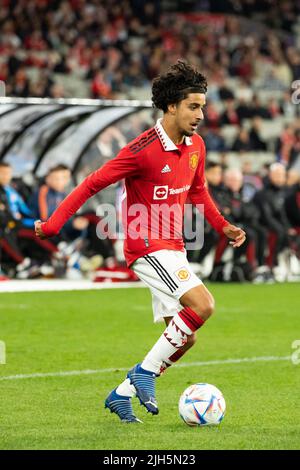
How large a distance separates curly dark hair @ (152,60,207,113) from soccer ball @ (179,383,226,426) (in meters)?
1.92

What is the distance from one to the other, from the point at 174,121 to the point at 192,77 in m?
0.31

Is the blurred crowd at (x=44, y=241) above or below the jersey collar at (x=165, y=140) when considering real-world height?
below

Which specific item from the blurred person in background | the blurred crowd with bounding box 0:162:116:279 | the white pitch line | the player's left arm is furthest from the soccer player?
the blurred person in background

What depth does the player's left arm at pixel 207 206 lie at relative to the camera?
8031mm

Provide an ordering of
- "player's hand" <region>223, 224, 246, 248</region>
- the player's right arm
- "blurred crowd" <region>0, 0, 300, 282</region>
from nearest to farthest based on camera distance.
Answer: the player's right arm → "player's hand" <region>223, 224, 246, 248</region> → "blurred crowd" <region>0, 0, 300, 282</region>

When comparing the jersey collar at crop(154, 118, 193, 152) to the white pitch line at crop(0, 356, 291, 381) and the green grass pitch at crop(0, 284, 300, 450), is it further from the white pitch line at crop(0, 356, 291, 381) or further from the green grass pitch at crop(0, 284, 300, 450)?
the white pitch line at crop(0, 356, 291, 381)

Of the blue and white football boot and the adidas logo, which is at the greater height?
the adidas logo

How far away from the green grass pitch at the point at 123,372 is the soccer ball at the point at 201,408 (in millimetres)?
70

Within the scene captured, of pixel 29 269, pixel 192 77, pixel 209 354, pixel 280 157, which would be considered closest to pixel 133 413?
pixel 192 77

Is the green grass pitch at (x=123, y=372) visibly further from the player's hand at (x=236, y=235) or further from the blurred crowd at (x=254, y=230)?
the blurred crowd at (x=254, y=230)

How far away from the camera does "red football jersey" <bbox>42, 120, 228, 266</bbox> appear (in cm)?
761

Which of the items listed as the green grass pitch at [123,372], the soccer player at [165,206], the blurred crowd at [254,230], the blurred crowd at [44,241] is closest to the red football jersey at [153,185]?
the soccer player at [165,206]

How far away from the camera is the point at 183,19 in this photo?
37.7 meters

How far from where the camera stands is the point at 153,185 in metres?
7.72
